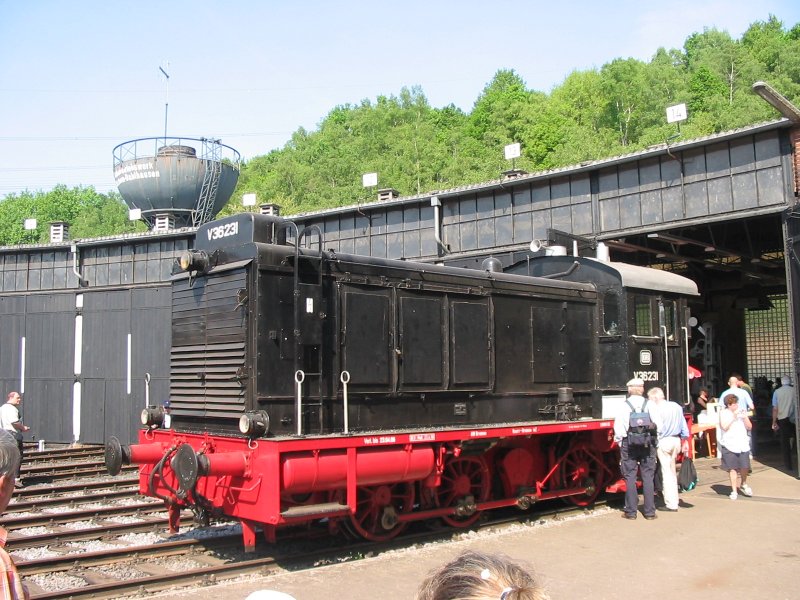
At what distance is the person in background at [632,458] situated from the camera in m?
9.99

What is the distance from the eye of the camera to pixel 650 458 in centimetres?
1013

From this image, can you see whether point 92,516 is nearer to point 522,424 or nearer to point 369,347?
point 369,347

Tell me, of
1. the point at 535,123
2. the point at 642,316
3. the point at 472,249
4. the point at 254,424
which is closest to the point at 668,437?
the point at 642,316

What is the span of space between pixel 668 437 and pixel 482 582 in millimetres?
9568

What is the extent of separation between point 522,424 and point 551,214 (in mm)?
10136

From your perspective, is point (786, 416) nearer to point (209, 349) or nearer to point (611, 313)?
point (611, 313)

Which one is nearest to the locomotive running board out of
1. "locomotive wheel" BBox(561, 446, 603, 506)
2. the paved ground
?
the paved ground

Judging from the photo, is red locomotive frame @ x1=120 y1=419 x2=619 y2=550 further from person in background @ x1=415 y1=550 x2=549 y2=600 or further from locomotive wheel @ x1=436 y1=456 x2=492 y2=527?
person in background @ x1=415 y1=550 x2=549 y2=600

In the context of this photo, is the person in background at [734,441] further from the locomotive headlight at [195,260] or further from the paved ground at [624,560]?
the locomotive headlight at [195,260]

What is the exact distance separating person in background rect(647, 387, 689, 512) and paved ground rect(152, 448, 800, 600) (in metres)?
0.30

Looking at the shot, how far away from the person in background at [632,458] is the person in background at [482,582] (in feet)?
28.8

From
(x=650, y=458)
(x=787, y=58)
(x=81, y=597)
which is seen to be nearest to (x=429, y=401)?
(x=650, y=458)

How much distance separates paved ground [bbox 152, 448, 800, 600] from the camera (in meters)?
6.61

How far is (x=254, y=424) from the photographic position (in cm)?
709
